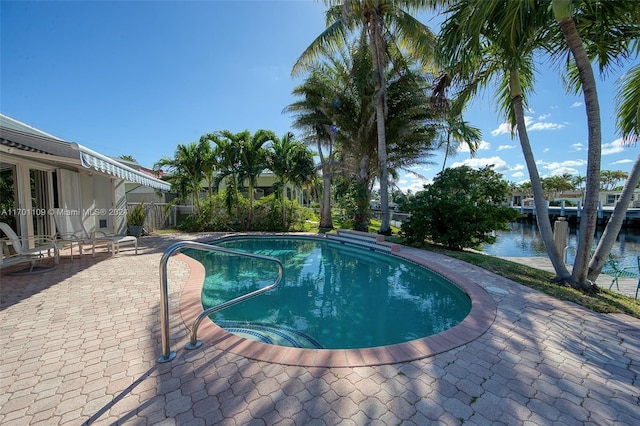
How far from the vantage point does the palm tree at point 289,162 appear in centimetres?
1702

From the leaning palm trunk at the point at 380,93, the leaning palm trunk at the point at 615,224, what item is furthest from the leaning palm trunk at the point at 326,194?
the leaning palm trunk at the point at 615,224

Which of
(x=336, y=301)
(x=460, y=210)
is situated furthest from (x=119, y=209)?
(x=460, y=210)

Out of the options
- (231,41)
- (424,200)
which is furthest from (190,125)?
(424,200)

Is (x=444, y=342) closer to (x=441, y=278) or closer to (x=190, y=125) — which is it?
(x=441, y=278)

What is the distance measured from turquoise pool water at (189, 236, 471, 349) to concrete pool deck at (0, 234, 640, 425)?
1271 mm

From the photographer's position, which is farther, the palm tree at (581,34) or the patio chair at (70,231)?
the patio chair at (70,231)

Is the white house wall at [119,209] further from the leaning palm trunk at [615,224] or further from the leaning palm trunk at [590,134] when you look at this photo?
the leaning palm trunk at [615,224]

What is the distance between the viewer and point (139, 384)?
2.77 meters

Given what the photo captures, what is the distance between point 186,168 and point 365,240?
40.0ft

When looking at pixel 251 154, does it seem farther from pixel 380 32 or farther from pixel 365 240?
pixel 380 32

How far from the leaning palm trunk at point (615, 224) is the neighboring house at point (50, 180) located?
1310 cm

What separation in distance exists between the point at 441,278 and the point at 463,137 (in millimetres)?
13281

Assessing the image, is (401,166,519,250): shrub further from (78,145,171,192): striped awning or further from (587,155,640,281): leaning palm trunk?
(78,145,171,192): striped awning

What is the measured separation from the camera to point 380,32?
13008 mm
